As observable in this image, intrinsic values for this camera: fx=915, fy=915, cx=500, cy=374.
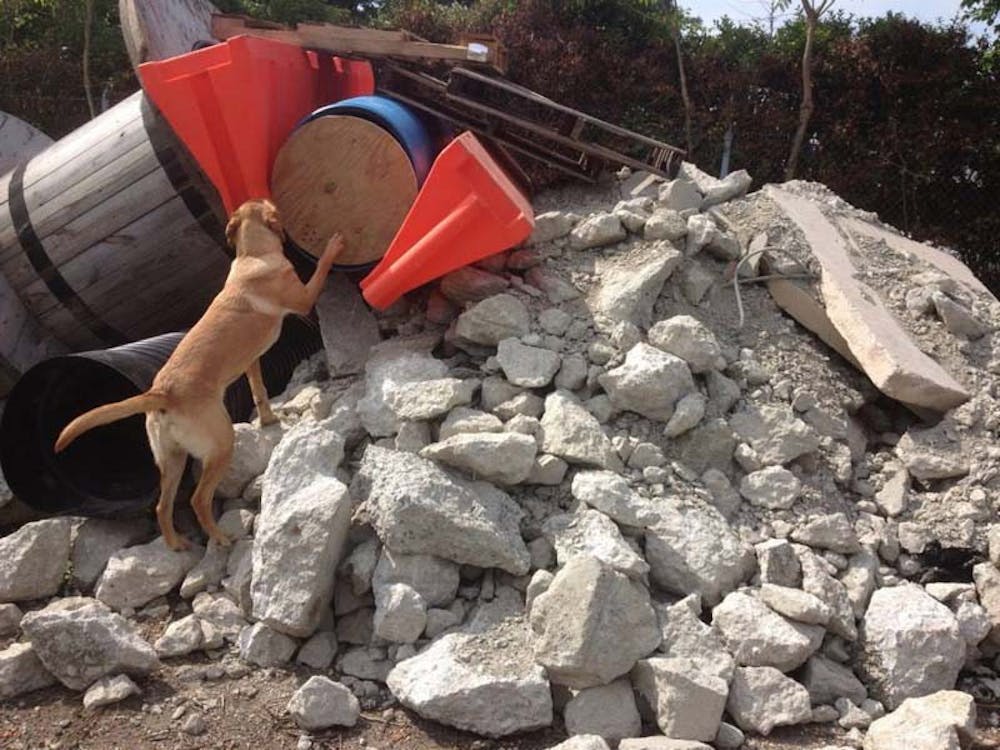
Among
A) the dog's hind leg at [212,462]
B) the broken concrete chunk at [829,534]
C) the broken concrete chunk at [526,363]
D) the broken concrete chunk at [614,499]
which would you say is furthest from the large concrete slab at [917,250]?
the dog's hind leg at [212,462]

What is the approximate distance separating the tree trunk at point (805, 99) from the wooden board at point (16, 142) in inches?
231

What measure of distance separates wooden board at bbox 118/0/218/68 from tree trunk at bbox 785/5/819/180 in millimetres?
4842

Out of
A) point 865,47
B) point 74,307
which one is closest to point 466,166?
point 74,307

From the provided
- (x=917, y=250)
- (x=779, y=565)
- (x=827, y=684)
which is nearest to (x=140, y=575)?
(x=779, y=565)

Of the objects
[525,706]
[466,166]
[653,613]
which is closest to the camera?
[525,706]

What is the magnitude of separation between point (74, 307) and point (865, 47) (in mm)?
6995

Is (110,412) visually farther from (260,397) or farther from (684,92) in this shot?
(684,92)

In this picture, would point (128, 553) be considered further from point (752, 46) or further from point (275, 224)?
point (752, 46)

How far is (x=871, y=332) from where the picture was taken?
4020 millimetres

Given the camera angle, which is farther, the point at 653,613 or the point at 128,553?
the point at 128,553

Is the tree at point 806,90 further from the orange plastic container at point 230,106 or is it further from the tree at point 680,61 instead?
the orange plastic container at point 230,106

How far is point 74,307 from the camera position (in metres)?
4.78

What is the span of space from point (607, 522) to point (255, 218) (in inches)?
82.4

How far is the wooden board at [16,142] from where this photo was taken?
5.89 meters
